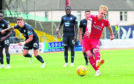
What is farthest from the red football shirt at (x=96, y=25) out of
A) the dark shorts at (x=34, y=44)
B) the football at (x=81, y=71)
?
the dark shorts at (x=34, y=44)

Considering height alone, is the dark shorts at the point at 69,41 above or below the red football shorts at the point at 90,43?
below

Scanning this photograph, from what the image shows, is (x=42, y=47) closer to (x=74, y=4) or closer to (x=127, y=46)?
(x=127, y=46)

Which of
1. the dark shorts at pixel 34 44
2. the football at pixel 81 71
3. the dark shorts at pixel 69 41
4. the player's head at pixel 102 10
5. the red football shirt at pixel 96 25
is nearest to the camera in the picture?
the player's head at pixel 102 10

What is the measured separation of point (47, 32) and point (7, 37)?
2810cm

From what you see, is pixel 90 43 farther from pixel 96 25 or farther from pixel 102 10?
pixel 102 10

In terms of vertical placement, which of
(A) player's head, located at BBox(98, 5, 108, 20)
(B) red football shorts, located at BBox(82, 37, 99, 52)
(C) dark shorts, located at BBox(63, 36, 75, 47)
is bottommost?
(C) dark shorts, located at BBox(63, 36, 75, 47)

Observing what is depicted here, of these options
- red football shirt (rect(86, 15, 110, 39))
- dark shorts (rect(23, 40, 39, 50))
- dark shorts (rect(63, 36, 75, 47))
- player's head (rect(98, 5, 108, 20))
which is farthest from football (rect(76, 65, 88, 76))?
dark shorts (rect(63, 36, 75, 47))

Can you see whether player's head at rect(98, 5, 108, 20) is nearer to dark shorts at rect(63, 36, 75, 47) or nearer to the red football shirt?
the red football shirt

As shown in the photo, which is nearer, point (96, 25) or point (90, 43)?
point (96, 25)

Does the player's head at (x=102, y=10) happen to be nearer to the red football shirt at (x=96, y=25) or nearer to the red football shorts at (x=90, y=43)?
the red football shirt at (x=96, y=25)

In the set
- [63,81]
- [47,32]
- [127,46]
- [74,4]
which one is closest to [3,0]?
[47,32]

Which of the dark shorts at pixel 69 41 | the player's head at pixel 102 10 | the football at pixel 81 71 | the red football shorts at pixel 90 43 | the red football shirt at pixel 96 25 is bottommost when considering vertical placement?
the football at pixel 81 71

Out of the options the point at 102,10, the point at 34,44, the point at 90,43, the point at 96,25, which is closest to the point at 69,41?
the point at 34,44

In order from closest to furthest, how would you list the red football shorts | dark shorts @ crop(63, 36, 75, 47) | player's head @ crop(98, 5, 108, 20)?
1. player's head @ crop(98, 5, 108, 20)
2. the red football shorts
3. dark shorts @ crop(63, 36, 75, 47)
